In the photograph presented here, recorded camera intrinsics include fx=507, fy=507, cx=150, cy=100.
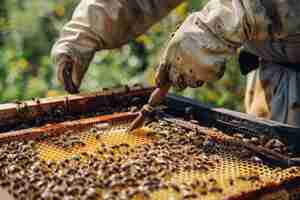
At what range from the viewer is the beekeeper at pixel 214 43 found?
9.86ft

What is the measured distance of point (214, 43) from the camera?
9.93 feet

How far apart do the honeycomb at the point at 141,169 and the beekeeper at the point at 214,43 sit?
42 centimetres

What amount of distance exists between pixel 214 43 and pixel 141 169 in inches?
35.0

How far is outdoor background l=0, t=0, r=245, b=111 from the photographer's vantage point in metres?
6.90

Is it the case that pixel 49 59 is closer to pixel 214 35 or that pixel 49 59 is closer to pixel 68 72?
pixel 68 72

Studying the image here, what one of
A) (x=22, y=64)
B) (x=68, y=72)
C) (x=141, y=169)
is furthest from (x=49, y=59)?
(x=141, y=169)

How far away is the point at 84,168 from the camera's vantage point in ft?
9.00

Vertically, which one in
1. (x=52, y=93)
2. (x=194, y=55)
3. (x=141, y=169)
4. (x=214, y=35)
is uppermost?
(x=214, y=35)

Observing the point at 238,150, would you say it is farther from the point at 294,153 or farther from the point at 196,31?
the point at 196,31

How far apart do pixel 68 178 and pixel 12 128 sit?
1001 mm

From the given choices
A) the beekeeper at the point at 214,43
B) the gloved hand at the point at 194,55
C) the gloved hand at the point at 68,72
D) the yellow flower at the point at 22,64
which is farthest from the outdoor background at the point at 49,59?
the gloved hand at the point at 194,55

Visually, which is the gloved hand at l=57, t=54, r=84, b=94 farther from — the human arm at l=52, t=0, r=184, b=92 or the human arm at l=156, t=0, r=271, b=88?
the human arm at l=156, t=0, r=271, b=88

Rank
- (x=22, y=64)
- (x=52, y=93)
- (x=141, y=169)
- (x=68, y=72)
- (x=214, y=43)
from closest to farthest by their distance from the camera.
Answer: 1. (x=141, y=169)
2. (x=214, y=43)
3. (x=68, y=72)
4. (x=52, y=93)
5. (x=22, y=64)

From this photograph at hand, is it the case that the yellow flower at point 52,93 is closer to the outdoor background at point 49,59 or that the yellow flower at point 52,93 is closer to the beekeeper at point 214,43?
the outdoor background at point 49,59
